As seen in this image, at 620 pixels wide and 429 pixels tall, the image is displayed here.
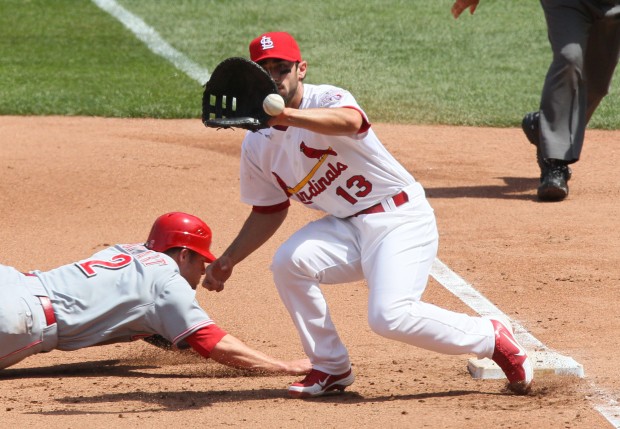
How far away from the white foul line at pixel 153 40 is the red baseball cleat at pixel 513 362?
24.5 ft

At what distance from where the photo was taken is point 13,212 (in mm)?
7859

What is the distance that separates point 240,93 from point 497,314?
197 centimetres

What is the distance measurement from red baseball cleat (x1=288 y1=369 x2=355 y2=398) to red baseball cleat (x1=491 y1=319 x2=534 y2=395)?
61 cm

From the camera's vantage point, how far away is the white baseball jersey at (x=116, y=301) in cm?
516

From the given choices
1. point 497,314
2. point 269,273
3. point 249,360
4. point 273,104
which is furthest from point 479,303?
point 273,104

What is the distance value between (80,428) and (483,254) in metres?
3.19

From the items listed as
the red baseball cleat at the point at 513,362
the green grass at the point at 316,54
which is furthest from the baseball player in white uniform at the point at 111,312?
the green grass at the point at 316,54

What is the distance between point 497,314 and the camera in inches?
233

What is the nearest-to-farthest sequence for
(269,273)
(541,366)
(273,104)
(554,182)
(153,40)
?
(273,104)
(541,366)
(269,273)
(554,182)
(153,40)

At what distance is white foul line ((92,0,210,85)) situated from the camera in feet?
41.3

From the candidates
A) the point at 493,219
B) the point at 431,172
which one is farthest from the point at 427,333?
the point at 431,172

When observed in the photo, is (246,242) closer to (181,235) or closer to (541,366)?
(181,235)

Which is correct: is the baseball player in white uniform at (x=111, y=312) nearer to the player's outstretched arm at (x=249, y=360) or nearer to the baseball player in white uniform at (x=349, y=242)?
the player's outstretched arm at (x=249, y=360)

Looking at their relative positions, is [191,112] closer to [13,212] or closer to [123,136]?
[123,136]
